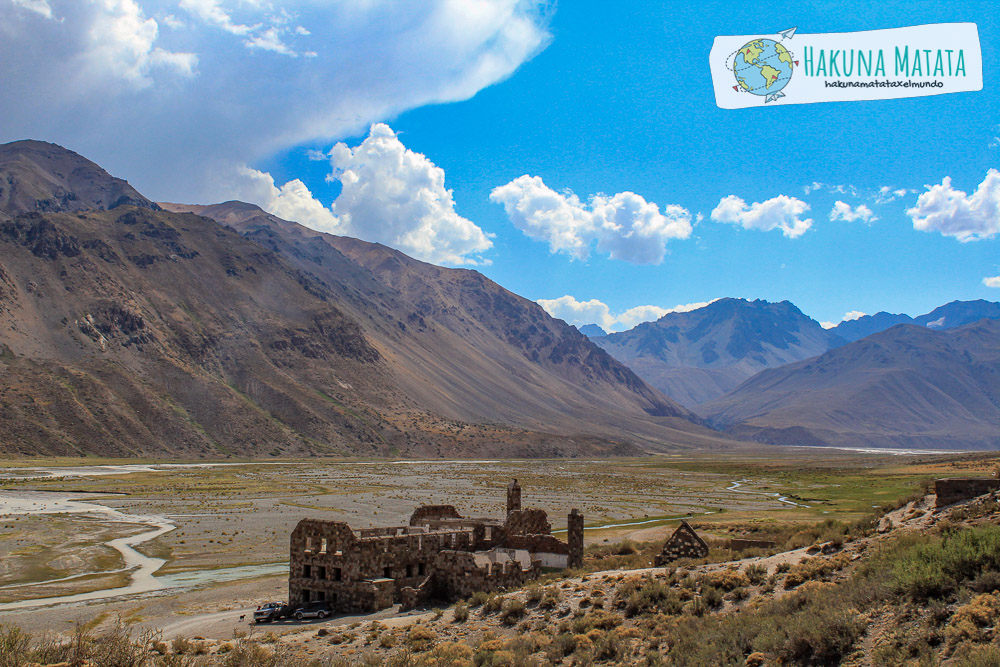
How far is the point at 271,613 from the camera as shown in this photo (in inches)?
946

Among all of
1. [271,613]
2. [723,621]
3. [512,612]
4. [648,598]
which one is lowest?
[271,613]

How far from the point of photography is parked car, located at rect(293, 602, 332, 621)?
77.0 ft

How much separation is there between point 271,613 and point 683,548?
15.6 metres

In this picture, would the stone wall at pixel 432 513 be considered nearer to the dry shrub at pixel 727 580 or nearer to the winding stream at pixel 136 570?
the winding stream at pixel 136 570

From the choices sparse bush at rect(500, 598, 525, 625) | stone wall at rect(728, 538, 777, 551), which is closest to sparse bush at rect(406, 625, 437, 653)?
sparse bush at rect(500, 598, 525, 625)

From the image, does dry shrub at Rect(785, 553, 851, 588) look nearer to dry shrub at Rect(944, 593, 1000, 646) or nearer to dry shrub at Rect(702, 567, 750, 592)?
dry shrub at Rect(702, 567, 750, 592)

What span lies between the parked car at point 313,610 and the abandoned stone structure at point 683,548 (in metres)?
12.5

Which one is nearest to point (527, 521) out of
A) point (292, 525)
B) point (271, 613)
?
point (271, 613)

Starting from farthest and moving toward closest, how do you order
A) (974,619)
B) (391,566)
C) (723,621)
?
1. (391,566)
2. (723,621)
3. (974,619)

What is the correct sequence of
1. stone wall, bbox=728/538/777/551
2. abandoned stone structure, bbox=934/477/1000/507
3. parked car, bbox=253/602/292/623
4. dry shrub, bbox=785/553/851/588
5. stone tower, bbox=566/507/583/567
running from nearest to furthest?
dry shrub, bbox=785/553/851/588 < abandoned stone structure, bbox=934/477/1000/507 < parked car, bbox=253/602/292/623 < stone tower, bbox=566/507/583/567 < stone wall, bbox=728/538/777/551

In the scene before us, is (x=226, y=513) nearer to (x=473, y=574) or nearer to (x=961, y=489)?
(x=473, y=574)

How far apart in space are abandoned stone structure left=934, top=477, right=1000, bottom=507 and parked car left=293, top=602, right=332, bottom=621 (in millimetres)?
19617

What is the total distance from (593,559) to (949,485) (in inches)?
586

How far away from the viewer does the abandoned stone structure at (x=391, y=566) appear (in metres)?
23.7
